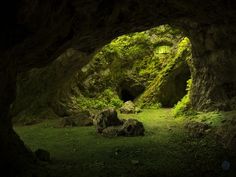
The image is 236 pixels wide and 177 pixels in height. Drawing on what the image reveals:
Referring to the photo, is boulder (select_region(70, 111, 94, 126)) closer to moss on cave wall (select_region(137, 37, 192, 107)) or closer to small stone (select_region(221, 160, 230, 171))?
moss on cave wall (select_region(137, 37, 192, 107))

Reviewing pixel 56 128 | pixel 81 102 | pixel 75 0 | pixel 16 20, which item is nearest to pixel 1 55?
pixel 16 20

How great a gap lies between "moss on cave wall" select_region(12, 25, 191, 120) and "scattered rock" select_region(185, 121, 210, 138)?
6.22m

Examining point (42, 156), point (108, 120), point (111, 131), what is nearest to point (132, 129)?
point (111, 131)

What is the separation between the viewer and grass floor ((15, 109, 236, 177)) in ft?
30.4

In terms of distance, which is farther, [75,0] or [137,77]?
[137,77]

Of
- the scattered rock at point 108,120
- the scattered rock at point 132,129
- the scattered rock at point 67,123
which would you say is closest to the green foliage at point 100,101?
the scattered rock at point 67,123

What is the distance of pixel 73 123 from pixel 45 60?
7562 millimetres

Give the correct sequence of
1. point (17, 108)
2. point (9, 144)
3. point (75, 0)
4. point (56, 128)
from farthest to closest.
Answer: point (17, 108) → point (56, 128) → point (9, 144) → point (75, 0)

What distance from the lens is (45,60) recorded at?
10.2 metres

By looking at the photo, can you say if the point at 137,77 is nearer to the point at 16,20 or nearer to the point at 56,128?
the point at 56,128

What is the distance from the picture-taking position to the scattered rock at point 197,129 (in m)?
13.2

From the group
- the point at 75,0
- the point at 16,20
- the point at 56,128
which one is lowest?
the point at 56,128

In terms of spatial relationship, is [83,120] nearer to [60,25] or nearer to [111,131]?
[111,131]

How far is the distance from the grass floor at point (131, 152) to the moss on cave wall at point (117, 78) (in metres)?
3.46
